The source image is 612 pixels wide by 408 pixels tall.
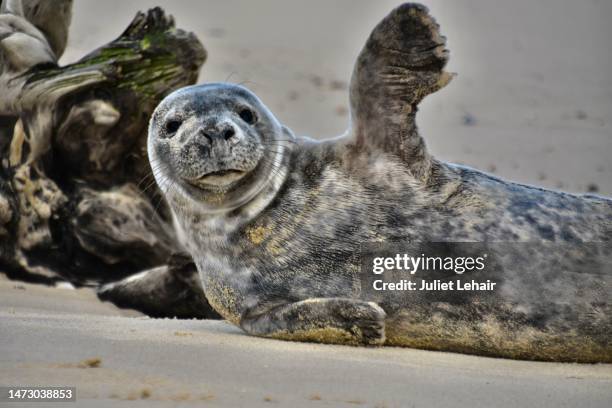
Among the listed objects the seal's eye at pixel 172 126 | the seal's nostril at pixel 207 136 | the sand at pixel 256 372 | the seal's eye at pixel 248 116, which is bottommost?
the sand at pixel 256 372

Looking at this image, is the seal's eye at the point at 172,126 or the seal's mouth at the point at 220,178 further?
the seal's eye at the point at 172,126

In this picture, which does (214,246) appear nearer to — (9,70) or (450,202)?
(450,202)

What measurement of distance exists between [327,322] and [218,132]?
2.87 ft

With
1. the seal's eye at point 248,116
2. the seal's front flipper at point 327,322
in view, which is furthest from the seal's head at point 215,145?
the seal's front flipper at point 327,322

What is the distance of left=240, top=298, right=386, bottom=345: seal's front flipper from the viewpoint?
400 cm

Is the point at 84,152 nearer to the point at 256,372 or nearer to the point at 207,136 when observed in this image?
the point at 207,136

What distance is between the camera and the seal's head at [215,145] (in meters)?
4.14

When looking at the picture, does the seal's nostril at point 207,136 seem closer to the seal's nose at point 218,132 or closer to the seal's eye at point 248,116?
the seal's nose at point 218,132

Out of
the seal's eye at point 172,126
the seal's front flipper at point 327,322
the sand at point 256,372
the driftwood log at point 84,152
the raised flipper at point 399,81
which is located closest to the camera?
the sand at point 256,372
